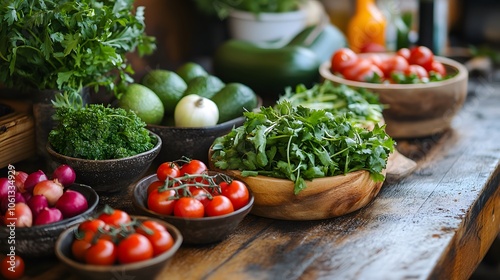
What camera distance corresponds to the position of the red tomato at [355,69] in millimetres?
2428

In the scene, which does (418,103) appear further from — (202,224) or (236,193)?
(202,224)

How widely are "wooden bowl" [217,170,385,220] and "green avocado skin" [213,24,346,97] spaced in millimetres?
979

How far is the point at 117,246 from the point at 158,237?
8 centimetres

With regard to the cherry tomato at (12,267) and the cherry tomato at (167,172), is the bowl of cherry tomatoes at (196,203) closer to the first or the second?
the cherry tomato at (167,172)

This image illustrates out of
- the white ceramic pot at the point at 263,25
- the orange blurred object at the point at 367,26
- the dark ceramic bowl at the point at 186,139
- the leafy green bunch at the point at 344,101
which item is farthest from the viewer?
the orange blurred object at the point at 367,26

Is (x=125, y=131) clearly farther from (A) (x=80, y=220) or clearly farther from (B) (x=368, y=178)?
(B) (x=368, y=178)

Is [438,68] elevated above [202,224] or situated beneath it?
situated beneath

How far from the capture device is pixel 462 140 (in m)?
2.38

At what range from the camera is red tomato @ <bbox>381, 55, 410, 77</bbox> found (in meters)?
2.45

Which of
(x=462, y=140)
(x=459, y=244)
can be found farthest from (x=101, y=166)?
(x=462, y=140)

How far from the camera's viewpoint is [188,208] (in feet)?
4.89

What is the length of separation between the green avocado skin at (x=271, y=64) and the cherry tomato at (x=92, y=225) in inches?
54.3

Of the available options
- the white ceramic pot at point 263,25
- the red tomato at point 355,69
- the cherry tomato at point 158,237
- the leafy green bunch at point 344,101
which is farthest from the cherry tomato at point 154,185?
the white ceramic pot at point 263,25

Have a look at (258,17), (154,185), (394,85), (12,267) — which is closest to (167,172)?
(154,185)
